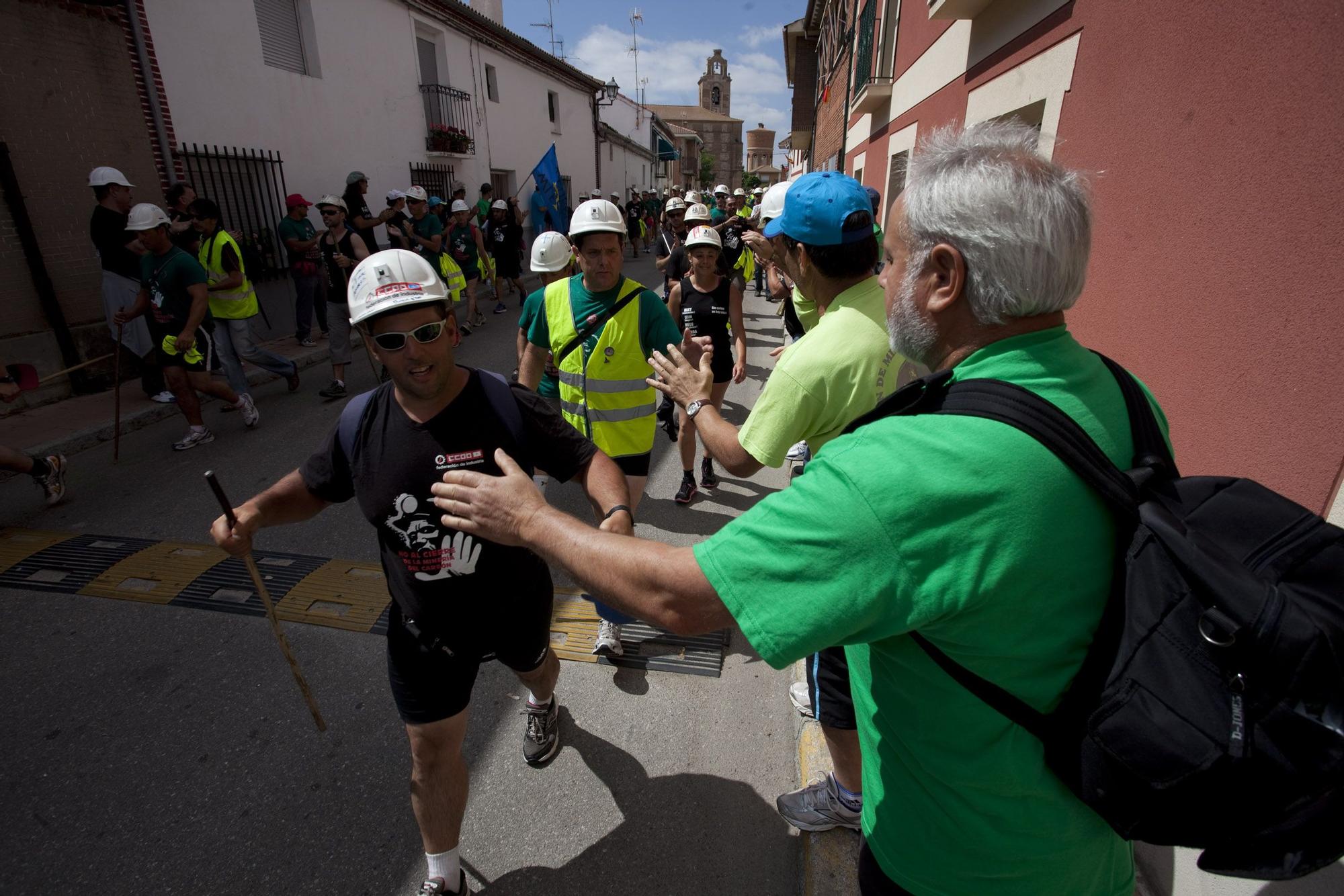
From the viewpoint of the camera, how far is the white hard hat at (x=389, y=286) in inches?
71.2

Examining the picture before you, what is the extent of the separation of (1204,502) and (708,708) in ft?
7.74

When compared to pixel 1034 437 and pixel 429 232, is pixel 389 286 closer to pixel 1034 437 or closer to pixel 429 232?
pixel 1034 437

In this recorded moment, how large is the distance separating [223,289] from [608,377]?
4.93 meters

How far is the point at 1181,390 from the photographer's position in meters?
2.29

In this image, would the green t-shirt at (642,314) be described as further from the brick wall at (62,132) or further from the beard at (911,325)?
the brick wall at (62,132)

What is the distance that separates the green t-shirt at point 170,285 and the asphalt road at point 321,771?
2702 mm

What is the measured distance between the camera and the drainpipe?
7824mm

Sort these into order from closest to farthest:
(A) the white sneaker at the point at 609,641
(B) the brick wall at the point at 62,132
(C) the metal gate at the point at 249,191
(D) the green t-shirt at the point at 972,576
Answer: (D) the green t-shirt at the point at 972,576 < (A) the white sneaker at the point at 609,641 < (B) the brick wall at the point at 62,132 < (C) the metal gate at the point at 249,191

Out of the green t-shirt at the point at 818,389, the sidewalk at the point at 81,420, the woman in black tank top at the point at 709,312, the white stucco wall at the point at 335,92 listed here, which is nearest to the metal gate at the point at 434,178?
the white stucco wall at the point at 335,92

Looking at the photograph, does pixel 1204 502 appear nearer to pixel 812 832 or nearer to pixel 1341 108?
pixel 1341 108

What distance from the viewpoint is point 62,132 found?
7.02 m

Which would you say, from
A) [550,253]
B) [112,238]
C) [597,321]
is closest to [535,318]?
[597,321]

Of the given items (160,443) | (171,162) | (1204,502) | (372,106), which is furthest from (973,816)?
(372,106)

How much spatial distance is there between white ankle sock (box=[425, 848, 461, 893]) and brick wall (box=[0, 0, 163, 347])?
25.0 ft
